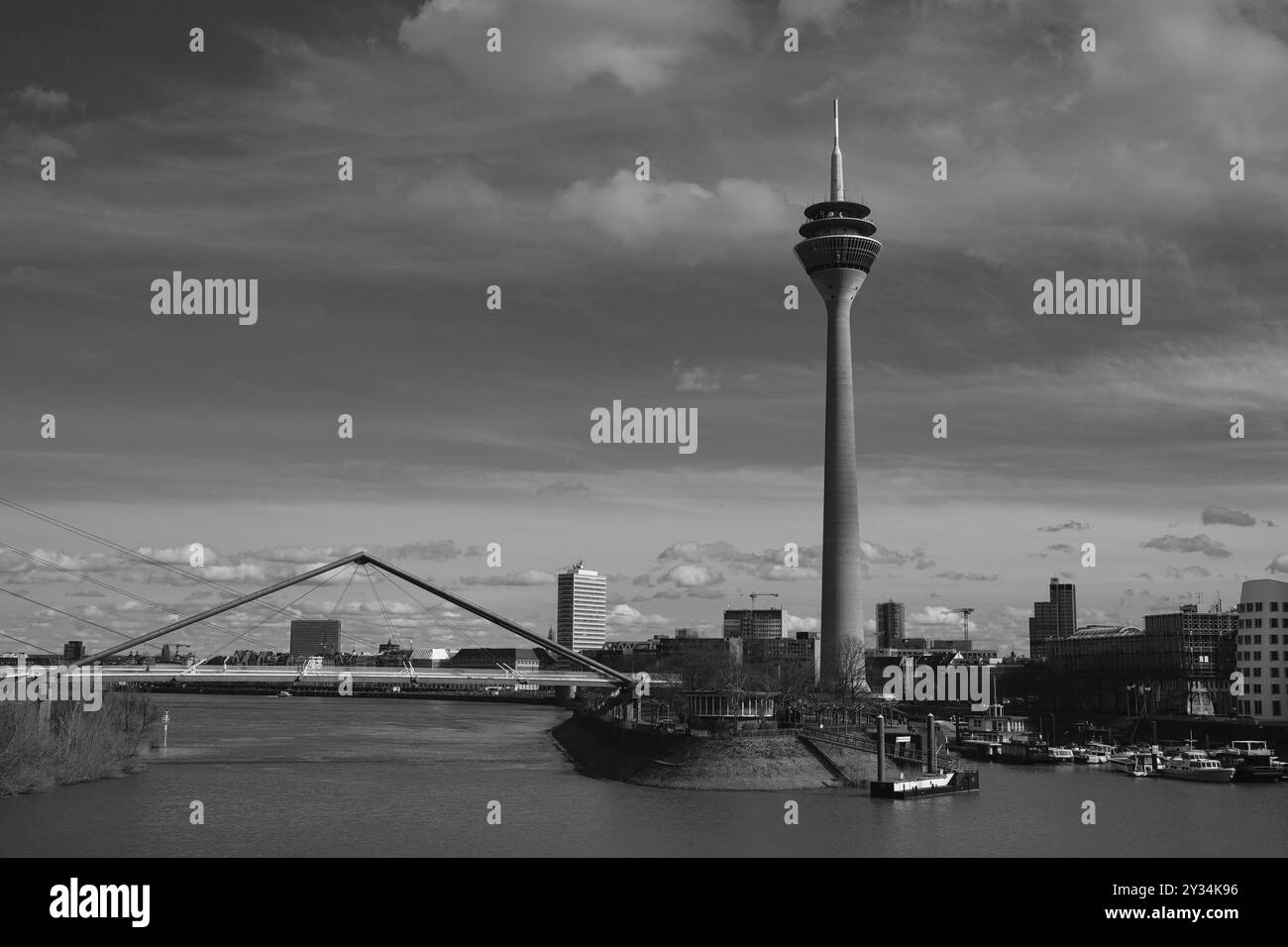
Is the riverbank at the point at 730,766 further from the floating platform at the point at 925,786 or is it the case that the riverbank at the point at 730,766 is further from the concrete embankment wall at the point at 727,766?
the floating platform at the point at 925,786

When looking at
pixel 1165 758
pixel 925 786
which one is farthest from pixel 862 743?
pixel 1165 758

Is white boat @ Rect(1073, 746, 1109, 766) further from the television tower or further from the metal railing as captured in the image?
the television tower

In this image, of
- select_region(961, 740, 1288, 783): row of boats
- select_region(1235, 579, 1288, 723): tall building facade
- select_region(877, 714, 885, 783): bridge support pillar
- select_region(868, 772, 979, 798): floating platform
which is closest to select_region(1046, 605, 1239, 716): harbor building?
select_region(1235, 579, 1288, 723): tall building facade

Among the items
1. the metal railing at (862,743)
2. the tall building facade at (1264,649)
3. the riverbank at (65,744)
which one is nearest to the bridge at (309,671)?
the riverbank at (65,744)

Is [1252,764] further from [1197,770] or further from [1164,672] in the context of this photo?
[1164,672]
